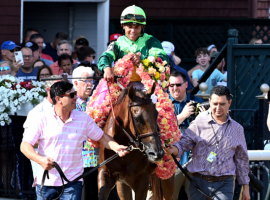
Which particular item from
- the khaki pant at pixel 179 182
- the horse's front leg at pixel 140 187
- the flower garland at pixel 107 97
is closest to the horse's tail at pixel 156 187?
the horse's front leg at pixel 140 187

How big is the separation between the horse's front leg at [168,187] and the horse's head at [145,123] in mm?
1613

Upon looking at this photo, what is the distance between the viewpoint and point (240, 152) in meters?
6.05

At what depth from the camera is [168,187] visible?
7371 millimetres

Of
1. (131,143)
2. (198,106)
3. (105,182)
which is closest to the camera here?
(131,143)

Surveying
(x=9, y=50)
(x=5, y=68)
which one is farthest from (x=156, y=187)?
(x=9, y=50)

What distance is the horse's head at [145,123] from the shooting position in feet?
18.2

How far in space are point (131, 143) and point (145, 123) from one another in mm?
552

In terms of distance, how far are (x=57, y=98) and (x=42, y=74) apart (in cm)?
343

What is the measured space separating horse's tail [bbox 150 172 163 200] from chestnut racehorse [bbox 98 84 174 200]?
39 cm

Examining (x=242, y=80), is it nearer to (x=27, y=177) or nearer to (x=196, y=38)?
(x=27, y=177)

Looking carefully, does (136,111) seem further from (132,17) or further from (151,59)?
(132,17)

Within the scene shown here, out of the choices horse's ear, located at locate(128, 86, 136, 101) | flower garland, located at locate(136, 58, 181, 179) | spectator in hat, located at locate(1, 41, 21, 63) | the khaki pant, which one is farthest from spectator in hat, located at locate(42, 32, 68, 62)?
horse's ear, located at locate(128, 86, 136, 101)

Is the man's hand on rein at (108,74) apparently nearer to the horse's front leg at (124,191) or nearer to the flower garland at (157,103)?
the flower garland at (157,103)

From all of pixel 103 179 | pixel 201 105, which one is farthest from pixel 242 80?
pixel 103 179
